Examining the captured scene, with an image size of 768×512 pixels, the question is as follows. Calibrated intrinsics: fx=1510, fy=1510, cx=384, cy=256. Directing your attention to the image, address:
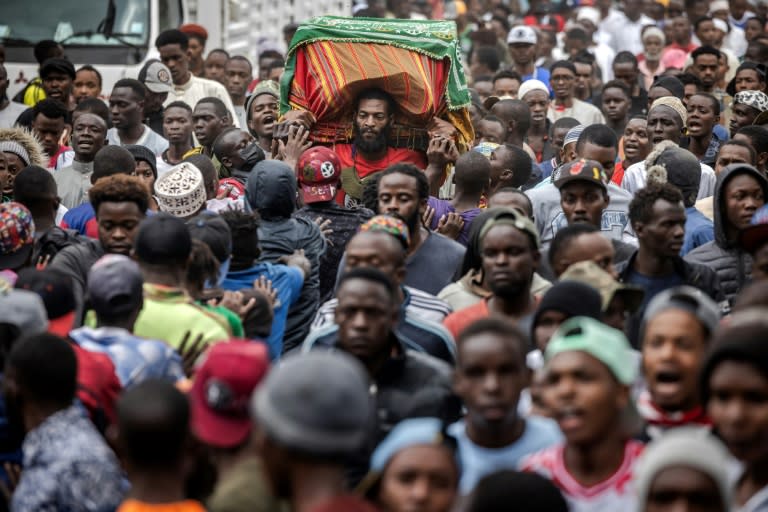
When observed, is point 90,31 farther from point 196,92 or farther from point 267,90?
point 267,90

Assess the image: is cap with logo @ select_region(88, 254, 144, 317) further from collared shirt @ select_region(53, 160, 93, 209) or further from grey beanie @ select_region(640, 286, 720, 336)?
collared shirt @ select_region(53, 160, 93, 209)

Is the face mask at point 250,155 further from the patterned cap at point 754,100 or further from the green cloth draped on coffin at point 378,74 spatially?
the patterned cap at point 754,100

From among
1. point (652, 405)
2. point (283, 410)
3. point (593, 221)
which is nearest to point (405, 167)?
point (593, 221)

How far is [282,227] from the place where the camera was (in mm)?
8273

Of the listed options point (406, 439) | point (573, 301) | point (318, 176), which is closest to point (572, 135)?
point (318, 176)

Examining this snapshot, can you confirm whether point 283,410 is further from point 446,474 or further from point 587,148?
point 587,148

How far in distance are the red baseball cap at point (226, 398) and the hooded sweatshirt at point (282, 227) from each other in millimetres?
3380

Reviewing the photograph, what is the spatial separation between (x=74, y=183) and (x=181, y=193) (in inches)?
89.4

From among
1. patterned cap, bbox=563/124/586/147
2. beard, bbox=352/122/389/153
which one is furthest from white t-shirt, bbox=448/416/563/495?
patterned cap, bbox=563/124/586/147

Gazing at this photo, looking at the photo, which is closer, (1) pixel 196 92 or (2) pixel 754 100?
(2) pixel 754 100

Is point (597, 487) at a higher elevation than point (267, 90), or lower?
lower

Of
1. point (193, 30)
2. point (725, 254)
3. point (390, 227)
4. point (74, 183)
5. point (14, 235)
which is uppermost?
point (193, 30)

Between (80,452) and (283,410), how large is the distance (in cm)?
141

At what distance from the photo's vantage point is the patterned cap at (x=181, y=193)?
8.52 metres
